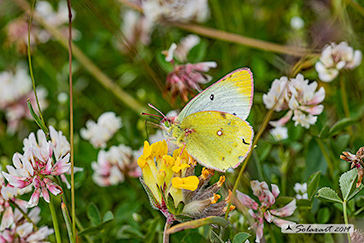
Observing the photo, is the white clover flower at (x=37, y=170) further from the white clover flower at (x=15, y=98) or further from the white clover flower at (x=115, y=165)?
the white clover flower at (x=15, y=98)

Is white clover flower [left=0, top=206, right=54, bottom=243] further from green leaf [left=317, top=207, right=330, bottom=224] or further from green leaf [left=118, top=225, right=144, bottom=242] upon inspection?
green leaf [left=317, top=207, right=330, bottom=224]

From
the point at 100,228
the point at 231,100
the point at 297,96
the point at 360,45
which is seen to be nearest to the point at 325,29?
the point at 360,45

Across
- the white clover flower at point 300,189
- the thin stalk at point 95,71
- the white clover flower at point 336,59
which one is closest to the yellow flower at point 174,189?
the white clover flower at point 300,189

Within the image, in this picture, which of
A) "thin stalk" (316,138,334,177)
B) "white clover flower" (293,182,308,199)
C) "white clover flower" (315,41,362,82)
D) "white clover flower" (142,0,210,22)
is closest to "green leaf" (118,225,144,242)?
"white clover flower" (293,182,308,199)

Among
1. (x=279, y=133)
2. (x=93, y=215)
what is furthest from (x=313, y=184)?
(x=93, y=215)

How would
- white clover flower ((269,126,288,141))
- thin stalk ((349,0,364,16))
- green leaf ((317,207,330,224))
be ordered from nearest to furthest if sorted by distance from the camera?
1. green leaf ((317,207,330,224))
2. white clover flower ((269,126,288,141))
3. thin stalk ((349,0,364,16))

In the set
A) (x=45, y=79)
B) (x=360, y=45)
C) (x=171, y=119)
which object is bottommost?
(x=360, y=45)

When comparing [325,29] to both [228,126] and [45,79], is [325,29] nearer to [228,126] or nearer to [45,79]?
[228,126]
